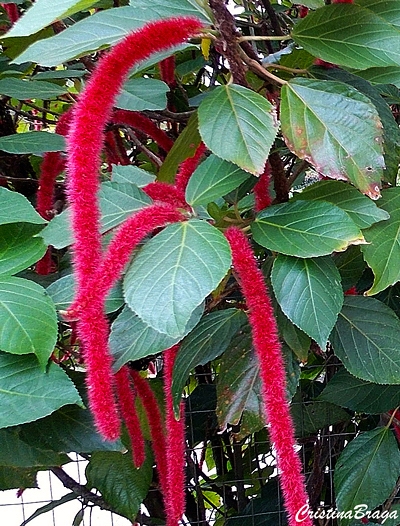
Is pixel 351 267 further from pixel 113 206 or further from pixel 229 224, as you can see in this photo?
pixel 113 206

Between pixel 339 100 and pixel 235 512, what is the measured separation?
0.97m

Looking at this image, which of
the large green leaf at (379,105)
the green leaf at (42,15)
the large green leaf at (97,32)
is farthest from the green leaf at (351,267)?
the green leaf at (42,15)

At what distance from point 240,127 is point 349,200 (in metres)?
0.15

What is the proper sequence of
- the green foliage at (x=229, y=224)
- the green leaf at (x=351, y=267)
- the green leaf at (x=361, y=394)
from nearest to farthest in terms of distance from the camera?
the green foliage at (x=229, y=224) → the green leaf at (x=351, y=267) → the green leaf at (x=361, y=394)

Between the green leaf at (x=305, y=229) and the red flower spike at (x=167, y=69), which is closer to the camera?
the green leaf at (x=305, y=229)

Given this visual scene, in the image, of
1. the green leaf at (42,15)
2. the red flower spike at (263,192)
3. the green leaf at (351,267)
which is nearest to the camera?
the green leaf at (42,15)

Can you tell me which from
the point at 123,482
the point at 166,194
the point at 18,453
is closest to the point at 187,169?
the point at 166,194

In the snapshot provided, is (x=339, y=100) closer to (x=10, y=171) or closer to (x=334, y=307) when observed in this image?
(x=334, y=307)

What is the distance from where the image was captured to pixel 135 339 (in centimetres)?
57

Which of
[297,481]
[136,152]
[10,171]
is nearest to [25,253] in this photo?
[297,481]

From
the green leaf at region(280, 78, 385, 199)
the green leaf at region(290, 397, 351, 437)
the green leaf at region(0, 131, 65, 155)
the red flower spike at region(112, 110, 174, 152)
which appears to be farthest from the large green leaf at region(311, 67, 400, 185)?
the green leaf at region(290, 397, 351, 437)

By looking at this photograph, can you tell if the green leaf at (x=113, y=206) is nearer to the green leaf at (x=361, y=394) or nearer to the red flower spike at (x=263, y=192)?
the red flower spike at (x=263, y=192)

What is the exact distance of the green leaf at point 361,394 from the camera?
845mm

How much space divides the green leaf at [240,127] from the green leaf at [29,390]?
252 millimetres
